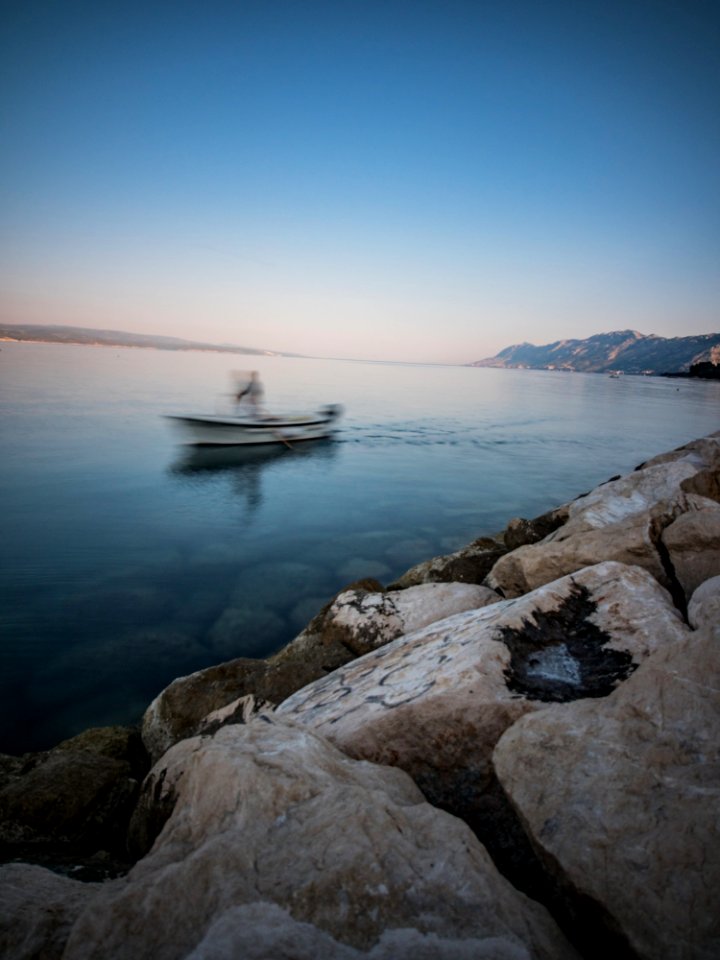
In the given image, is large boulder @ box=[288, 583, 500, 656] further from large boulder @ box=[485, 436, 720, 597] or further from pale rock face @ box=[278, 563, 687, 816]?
pale rock face @ box=[278, 563, 687, 816]

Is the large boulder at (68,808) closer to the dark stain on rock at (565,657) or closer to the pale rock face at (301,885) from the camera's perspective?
the pale rock face at (301,885)

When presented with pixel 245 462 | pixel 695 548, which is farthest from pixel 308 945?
pixel 245 462

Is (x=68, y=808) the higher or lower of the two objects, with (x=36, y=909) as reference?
lower

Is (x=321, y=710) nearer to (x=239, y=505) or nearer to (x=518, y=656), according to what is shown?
(x=518, y=656)

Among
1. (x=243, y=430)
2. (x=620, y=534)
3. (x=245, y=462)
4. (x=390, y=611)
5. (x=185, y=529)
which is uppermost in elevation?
(x=620, y=534)

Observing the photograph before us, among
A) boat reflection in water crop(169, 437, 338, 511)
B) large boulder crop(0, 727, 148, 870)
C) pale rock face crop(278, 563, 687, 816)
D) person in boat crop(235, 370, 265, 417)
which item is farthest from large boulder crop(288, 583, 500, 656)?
person in boat crop(235, 370, 265, 417)

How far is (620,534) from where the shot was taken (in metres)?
5.19

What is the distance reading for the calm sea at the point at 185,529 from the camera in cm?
742

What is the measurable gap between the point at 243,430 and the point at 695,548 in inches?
816

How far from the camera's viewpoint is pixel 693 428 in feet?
137

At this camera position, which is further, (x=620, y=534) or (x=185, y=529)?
(x=185, y=529)

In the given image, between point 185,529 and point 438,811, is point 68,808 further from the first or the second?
point 185,529

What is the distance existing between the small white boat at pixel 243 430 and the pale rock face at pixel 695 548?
65.6 feet

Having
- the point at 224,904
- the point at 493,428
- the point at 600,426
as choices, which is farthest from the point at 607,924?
the point at 600,426
